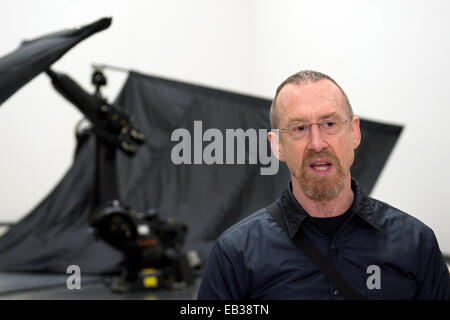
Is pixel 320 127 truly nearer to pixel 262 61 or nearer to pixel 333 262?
pixel 333 262

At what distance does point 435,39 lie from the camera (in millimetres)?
4031

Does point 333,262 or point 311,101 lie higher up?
point 311,101

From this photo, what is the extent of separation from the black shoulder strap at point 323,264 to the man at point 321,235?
16 mm

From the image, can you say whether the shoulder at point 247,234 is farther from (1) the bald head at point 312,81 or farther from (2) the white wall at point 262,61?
(2) the white wall at point 262,61

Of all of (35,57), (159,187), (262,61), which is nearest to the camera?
(35,57)

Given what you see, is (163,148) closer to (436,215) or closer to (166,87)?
(166,87)

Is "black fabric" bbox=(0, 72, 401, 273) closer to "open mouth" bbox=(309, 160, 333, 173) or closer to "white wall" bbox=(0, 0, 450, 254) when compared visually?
"white wall" bbox=(0, 0, 450, 254)

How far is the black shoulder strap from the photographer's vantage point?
1.05 meters

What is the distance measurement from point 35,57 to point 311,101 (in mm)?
1386

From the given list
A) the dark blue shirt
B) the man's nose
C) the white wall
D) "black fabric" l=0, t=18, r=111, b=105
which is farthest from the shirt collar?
the white wall

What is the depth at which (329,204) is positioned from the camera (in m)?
1.17

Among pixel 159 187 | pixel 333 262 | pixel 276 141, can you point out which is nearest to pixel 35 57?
pixel 276 141
